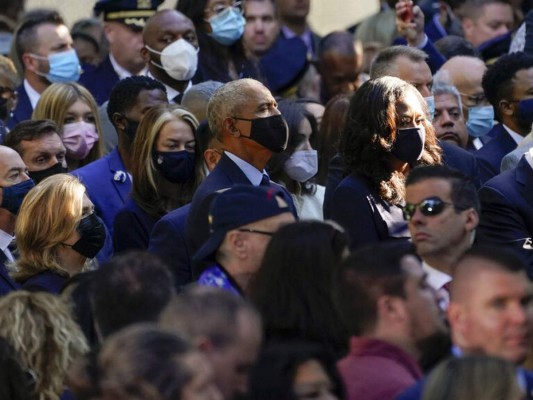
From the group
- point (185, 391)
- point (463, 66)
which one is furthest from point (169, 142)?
point (185, 391)

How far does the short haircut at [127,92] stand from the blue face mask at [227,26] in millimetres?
1556

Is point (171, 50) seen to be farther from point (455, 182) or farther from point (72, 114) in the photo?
point (455, 182)

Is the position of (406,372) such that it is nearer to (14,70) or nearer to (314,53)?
(14,70)

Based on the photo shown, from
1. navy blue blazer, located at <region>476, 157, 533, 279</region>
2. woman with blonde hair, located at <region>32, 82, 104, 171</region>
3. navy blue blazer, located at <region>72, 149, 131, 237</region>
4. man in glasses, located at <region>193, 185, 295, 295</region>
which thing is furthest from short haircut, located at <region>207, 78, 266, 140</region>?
man in glasses, located at <region>193, 185, 295, 295</region>

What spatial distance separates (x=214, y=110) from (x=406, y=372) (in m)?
3.11

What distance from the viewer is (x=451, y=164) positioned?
27.6ft

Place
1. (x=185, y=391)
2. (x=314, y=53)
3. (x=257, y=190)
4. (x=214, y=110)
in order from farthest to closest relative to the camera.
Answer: (x=314, y=53) → (x=214, y=110) → (x=257, y=190) → (x=185, y=391)

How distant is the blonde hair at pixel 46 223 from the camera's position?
7.55 metres

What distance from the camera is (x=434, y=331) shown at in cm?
565

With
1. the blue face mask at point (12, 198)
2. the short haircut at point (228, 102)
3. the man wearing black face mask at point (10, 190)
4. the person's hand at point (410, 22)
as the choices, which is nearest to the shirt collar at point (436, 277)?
the short haircut at point (228, 102)

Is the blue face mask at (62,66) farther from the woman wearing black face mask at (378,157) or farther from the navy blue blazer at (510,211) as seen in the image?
the navy blue blazer at (510,211)

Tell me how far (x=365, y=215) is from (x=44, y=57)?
3811 millimetres

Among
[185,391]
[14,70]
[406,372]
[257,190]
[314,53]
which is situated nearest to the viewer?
[185,391]

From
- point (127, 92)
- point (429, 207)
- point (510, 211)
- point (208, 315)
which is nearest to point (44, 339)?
point (208, 315)
